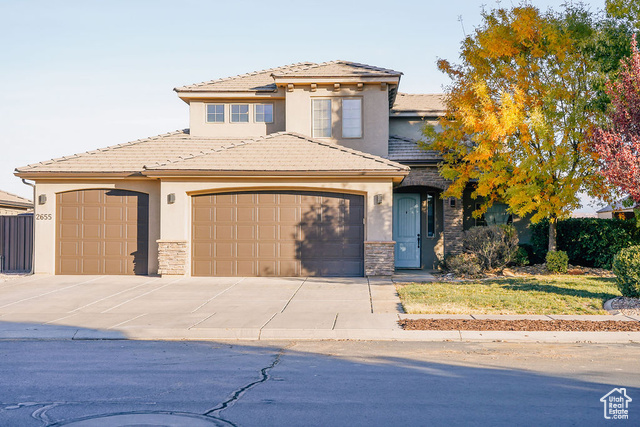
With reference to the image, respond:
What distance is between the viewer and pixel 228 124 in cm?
2197

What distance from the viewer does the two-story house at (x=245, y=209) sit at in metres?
17.7

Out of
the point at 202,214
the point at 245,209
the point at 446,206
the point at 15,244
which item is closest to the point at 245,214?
the point at 245,209

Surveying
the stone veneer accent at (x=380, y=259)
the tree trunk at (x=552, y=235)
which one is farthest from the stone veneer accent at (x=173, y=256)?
the tree trunk at (x=552, y=235)

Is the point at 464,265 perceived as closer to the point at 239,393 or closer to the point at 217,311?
the point at 217,311

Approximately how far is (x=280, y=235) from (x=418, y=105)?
31.3ft

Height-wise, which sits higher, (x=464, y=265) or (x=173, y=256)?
(x=173, y=256)

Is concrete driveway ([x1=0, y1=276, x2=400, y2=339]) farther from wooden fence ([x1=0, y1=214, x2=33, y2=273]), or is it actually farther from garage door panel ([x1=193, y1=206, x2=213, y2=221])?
wooden fence ([x1=0, y1=214, x2=33, y2=273])

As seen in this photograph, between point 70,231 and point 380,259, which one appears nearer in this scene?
point 380,259

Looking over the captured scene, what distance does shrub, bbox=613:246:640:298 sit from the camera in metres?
11.9

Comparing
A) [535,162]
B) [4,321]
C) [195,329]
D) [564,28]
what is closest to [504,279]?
[535,162]

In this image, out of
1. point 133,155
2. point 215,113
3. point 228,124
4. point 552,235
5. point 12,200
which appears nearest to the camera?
Result: point 552,235

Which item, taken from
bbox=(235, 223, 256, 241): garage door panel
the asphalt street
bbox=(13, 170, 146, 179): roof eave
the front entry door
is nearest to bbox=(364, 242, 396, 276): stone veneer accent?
the front entry door

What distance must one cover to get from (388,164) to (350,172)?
119cm

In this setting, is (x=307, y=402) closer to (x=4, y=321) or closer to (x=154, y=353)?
(x=154, y=353)
